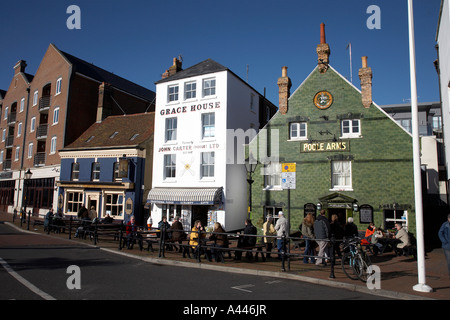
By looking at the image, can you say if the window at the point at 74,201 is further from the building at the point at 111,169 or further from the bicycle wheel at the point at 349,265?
the bicycle wheel at the point at 349,265

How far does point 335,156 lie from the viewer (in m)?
19.2

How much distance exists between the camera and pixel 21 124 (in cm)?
3984

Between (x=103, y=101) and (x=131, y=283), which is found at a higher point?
(x=103, y=101)

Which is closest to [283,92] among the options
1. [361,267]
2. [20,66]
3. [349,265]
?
[349,265]

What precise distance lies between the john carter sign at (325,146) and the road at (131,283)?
11476 mm

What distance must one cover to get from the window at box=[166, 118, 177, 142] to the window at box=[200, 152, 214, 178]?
10.3 ft

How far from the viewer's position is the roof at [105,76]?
3459 centimetres

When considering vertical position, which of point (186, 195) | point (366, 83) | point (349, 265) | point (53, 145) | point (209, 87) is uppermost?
point (209, 87)

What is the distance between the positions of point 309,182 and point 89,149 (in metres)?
18.9

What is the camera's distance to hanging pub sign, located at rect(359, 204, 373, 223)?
17938 mm

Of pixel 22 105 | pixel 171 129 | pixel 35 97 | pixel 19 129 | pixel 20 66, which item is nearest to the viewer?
pixel 171 129

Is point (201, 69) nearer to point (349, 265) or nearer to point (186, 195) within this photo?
point (186, 195)

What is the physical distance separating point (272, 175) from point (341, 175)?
417cm
